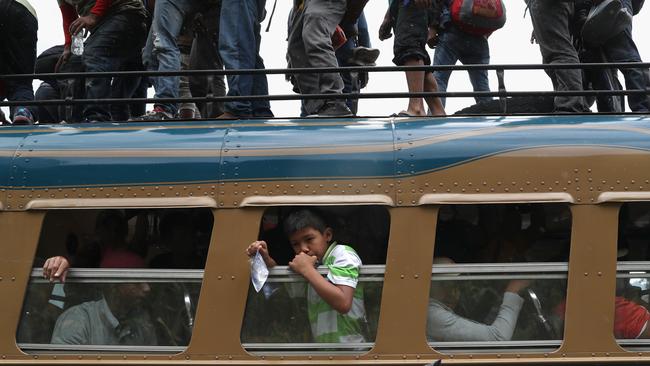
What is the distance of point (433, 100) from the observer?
21.9ft

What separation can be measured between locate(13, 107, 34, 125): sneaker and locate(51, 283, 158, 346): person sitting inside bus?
1.86 metres

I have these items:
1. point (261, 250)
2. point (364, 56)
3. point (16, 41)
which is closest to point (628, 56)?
point (364, 56)

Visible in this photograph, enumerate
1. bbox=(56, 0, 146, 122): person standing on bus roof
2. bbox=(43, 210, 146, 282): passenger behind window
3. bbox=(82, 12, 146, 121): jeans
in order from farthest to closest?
bbox=(56, 0, 146, 122): person standing on bus roof, bbox=(82, 12, 146, 121): jeans, bbox=(43, 210, 146, 282): passenger behind window

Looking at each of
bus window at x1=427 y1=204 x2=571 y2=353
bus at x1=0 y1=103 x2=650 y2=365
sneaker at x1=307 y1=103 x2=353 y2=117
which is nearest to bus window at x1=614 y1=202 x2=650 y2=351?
bus at x1=0 y1=103 x2=650 y2=365

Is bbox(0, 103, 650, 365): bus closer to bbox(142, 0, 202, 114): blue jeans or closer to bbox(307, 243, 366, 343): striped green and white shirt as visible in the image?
bbox(307, 243, 366, 343): striped green and white shirt

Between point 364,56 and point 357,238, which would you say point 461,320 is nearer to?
point 357,238

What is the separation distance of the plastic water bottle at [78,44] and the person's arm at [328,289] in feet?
9.98

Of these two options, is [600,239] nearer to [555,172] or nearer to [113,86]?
[555,172]

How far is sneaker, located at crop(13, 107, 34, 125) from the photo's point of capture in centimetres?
639

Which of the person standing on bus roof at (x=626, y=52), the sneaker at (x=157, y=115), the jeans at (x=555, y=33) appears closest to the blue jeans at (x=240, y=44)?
the sneaker at (x=157, y=115)

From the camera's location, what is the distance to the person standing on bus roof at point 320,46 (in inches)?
247

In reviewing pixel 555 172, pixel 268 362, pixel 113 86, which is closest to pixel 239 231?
pixel 268 362

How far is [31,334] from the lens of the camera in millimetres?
5211

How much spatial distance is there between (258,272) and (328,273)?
417 millimetres
